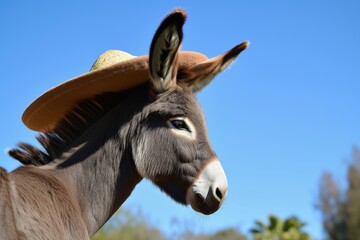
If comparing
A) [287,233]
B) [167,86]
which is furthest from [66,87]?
[287,233]

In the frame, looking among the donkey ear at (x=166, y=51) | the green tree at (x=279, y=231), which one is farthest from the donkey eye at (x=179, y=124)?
the green tree at (x=279, y=231)

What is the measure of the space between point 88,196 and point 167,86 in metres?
1.01

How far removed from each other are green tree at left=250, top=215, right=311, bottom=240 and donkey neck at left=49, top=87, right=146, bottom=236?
38.4 m

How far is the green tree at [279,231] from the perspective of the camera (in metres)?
40.9

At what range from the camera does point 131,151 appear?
11.9ft

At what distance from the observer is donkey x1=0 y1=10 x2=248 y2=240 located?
Answer: 3.44m

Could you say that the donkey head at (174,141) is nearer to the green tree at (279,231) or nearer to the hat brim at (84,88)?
the hat brim at (84,88)

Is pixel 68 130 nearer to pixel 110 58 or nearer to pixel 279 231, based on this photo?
pixel 110 58

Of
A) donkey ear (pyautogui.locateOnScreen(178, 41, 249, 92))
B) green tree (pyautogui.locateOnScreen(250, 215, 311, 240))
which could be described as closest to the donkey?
donkey ear (pyautogui.locateOnScreen(178, 41, 249, 92))

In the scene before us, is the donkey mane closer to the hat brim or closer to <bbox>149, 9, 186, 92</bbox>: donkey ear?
the hat brim

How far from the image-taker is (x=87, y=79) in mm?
3619

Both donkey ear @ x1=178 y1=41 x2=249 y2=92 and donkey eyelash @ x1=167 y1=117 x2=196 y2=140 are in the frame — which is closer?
donkey eyelash @ x1=167 y1=117 x2=196 y2=140

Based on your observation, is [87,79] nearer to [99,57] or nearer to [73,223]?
[99,57]

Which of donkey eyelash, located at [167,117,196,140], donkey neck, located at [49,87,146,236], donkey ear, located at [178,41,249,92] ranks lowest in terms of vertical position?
donkey neck, located at [49,87,146,236]
